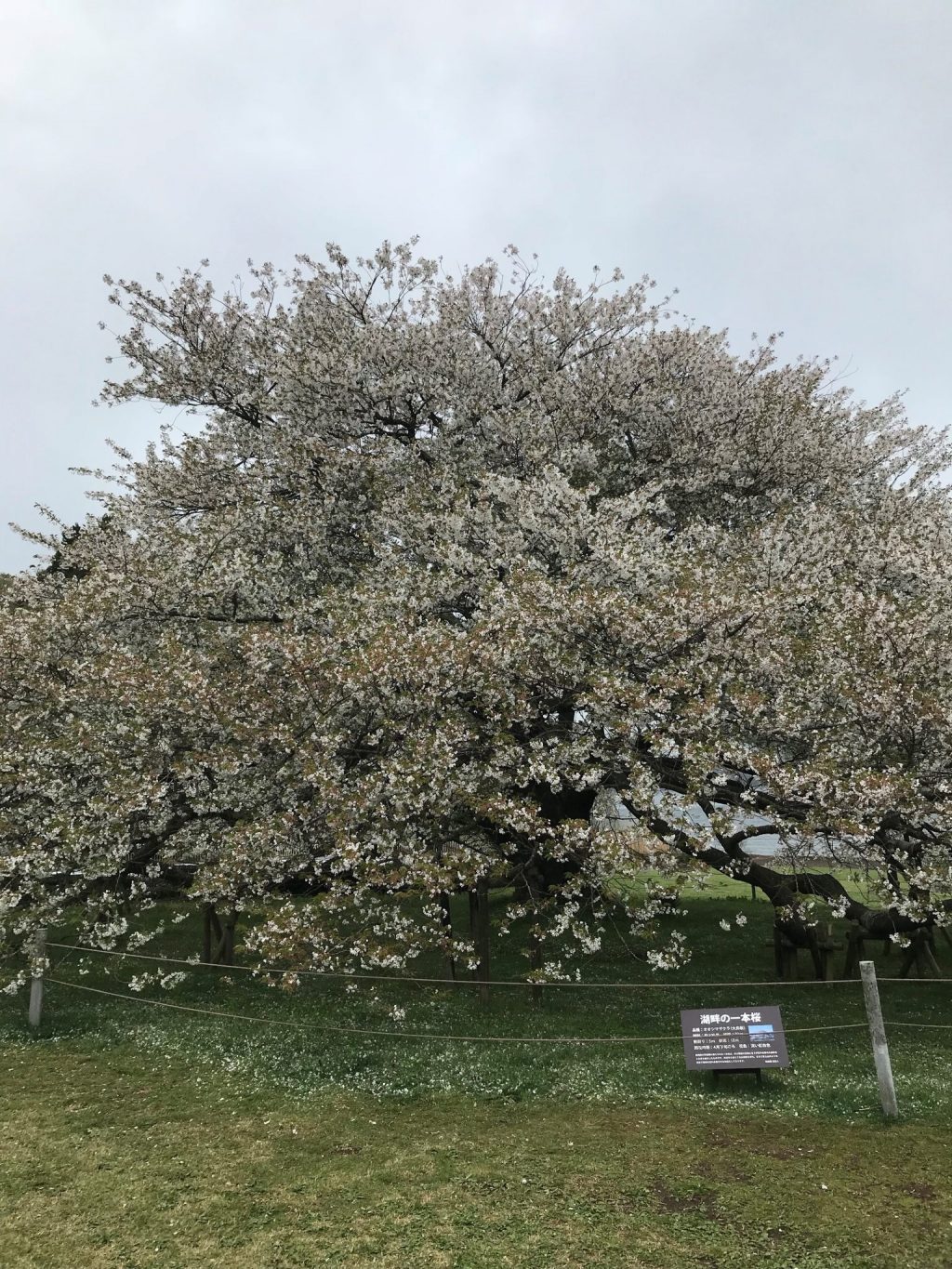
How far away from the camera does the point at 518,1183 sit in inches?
276

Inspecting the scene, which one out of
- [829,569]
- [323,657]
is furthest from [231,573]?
[829,569]

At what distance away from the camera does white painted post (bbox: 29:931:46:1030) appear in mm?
11625

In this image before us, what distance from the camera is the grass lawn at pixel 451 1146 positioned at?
6.12m

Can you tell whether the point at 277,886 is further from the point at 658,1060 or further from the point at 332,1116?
the point at 658,1060

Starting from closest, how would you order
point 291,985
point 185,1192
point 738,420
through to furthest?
point 185,1192
point 291,985
point 738,420

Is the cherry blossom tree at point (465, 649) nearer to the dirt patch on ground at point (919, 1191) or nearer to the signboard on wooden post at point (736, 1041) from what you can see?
the signboard on wooden post at point (736, 1041)

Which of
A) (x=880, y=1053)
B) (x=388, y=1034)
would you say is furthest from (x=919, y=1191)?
(x=388, y=1034)

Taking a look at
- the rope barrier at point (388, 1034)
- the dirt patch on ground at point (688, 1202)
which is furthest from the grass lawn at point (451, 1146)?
the rope barrier at point (388, 1034)

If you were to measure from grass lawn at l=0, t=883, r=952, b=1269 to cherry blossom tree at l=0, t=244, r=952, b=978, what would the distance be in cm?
157

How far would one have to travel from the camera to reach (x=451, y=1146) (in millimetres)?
7777

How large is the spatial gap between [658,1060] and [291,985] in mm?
4966

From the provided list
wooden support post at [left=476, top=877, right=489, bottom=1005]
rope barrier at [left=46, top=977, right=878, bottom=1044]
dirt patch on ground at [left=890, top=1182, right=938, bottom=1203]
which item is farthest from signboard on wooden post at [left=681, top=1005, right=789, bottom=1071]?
wooden support post at [left=476, top=877, right=489, bottom=1005]

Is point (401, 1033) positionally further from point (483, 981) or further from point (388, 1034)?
point (483, 981)

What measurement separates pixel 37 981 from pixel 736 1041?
1031 centimetres
